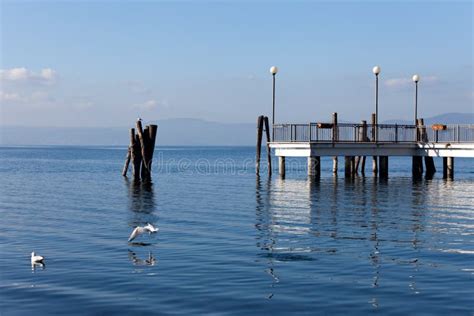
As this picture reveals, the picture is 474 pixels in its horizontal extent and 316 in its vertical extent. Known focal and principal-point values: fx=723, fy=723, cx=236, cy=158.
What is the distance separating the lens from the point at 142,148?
1869 inches

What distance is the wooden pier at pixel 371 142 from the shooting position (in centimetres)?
4581

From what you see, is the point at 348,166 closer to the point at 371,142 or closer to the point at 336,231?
the point at 371,142

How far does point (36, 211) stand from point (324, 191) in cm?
1537

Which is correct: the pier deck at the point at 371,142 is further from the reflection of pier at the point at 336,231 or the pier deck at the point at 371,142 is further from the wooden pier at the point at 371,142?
the reflection of pier at the point at 336,231

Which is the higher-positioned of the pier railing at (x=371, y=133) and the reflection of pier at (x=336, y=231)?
the pier railing at (x=371, y=133)

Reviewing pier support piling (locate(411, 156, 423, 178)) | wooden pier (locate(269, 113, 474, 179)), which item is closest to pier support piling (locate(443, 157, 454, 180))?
wooden pier (locate(269, 113, 474, 179))

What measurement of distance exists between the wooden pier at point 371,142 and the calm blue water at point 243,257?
13.4m

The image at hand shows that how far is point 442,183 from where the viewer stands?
44719 mm

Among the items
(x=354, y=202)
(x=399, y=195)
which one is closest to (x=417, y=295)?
(x=354, y=202)

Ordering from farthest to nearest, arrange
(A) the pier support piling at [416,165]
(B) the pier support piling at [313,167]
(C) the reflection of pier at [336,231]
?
1. (A) the pier support piling at [416,165]
2. (B) the pier support piling at [313,167]
3. (C) the reflection of pier at [336,231]

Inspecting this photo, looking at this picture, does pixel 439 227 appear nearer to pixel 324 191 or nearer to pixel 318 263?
pixel 318 263

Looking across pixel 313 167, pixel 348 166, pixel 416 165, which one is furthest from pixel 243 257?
pixel 416 165

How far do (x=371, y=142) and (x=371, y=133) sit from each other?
157cm

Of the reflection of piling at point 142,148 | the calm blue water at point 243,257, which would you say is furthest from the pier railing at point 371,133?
the calm blue water at point 243,257
